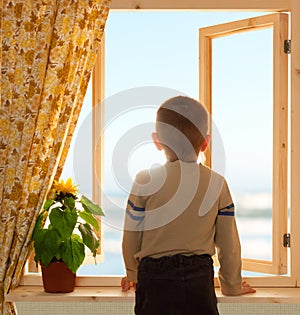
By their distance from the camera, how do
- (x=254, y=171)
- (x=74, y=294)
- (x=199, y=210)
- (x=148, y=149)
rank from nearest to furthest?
1. (x=199, y=210)
2. (x=74, y=294)
3. (x=148, y=149)
4. (x=254, y=171)

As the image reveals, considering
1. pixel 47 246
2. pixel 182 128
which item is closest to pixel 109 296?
pixel 47 246

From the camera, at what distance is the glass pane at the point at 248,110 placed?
2.97 metres

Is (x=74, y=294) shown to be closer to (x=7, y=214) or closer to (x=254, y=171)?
(x=7, y=214)

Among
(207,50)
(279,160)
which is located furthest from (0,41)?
(279,160)

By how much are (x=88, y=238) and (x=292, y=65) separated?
3.83ft

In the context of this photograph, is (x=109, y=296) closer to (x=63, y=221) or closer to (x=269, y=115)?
(x=63, y=221)

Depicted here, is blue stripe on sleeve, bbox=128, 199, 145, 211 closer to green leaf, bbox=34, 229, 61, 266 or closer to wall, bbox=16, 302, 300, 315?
green leaf, bbox=34, 229, 61, 266

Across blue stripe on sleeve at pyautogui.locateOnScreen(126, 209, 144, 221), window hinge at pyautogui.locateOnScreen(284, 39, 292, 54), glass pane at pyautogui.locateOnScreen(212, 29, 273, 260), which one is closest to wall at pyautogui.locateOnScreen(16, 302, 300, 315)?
glass pane at pyautogui.locateOnScreen(212, 29, 273, 260)

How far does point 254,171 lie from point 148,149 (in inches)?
22.6

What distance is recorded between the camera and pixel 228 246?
8.27ft

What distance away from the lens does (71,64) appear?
9.08 ft

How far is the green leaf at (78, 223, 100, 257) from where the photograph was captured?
2.71 m

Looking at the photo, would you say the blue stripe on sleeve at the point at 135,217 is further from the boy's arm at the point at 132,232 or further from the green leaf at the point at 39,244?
the green leaf at the point at 39,244

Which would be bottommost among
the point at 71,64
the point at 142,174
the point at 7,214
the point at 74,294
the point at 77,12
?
the point at 74,294
